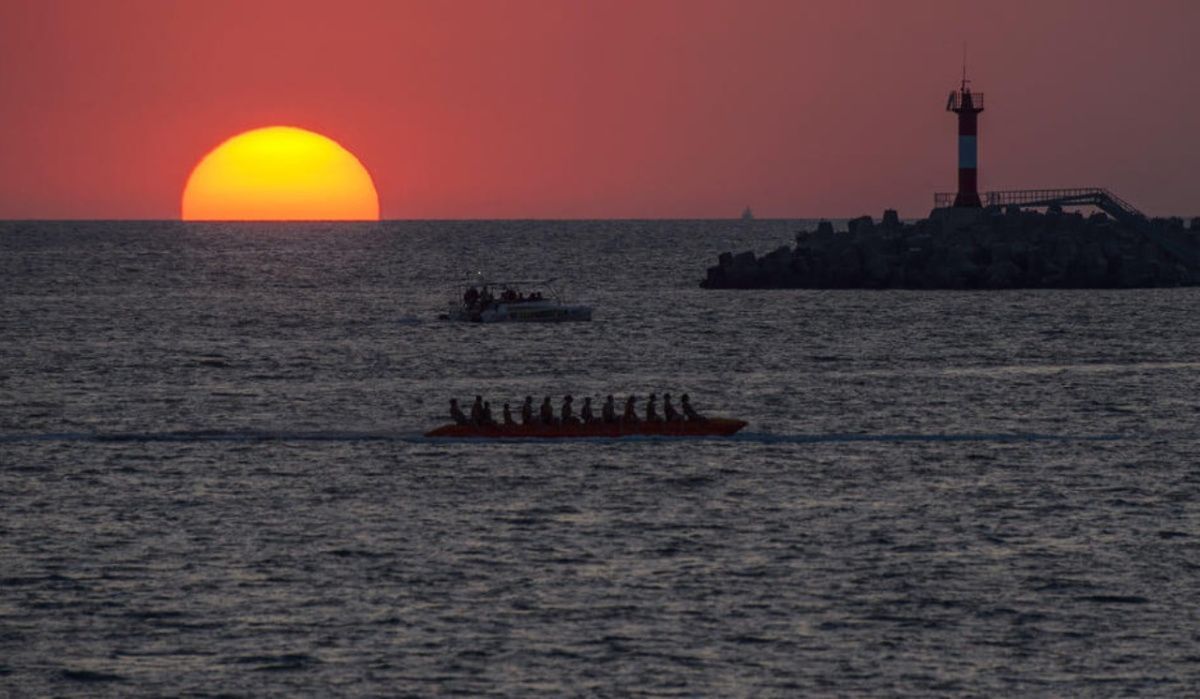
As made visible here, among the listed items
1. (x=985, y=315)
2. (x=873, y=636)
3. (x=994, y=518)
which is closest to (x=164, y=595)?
A: (x=873, y=636)

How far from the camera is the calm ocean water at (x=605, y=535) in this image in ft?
111

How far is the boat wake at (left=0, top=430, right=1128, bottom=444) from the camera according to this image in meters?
59.8

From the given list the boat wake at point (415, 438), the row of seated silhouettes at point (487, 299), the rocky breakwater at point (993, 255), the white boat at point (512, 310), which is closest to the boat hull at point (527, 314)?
the white boat at point (512, 310)

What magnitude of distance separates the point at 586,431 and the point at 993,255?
308ft

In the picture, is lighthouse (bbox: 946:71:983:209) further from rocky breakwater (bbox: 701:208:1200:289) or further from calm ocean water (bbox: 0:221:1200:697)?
calm ocean water (bbox: 0:221:1200:697)

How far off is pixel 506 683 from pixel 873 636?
6.70 m

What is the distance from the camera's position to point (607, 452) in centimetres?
5741

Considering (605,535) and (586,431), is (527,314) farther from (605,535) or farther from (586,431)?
(605,535)

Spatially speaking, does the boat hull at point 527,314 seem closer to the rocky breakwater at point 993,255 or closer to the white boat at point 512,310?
the white boat at point 512,310

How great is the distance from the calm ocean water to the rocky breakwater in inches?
2255

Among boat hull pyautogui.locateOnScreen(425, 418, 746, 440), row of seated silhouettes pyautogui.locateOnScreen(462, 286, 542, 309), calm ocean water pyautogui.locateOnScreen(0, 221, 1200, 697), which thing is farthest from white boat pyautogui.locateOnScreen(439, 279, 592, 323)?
boat hull pyautogui.locateOnScreen(425, 418, 746, 440)

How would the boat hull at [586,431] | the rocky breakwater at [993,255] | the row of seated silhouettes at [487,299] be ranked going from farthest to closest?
the rocky breakwater at [993,255]
the row of seated silhouettes at [487,299]
the boat hull at [586,431]

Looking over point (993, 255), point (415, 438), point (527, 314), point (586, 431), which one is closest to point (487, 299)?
point (527, 314)

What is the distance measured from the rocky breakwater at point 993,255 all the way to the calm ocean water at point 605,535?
5729cm
